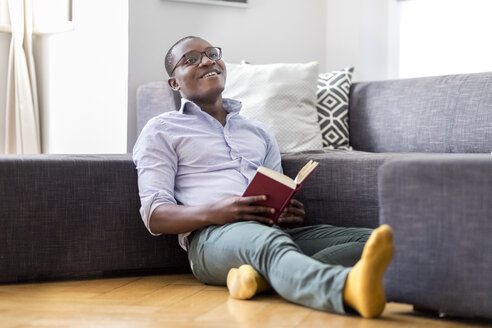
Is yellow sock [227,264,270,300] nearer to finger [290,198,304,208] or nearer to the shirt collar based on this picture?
finger [290,198,304,208]

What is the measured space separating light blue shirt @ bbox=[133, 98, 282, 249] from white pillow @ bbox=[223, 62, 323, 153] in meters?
0.44

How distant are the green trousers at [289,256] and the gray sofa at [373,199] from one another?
16cm

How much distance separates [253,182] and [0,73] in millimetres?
2212

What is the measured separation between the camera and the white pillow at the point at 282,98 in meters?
3.27

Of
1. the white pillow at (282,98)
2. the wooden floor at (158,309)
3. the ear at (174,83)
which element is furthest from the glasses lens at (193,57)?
the wooden floor at (158,309)

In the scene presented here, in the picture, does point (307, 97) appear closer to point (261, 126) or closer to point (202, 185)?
point (261, 126)

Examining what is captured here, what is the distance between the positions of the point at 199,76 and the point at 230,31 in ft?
3.65

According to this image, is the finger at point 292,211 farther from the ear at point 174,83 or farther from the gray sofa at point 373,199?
the ear at point 174,83

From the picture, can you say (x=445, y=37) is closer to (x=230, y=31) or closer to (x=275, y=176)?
(x=230, y=31)

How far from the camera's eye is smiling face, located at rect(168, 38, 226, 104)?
2770 mm

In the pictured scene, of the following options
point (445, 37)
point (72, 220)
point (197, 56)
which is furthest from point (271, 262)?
point (445, 37)

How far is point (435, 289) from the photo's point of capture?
1981 millimetres

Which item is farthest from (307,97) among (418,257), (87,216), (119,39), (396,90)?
(418,257)

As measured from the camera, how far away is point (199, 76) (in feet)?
9.14
